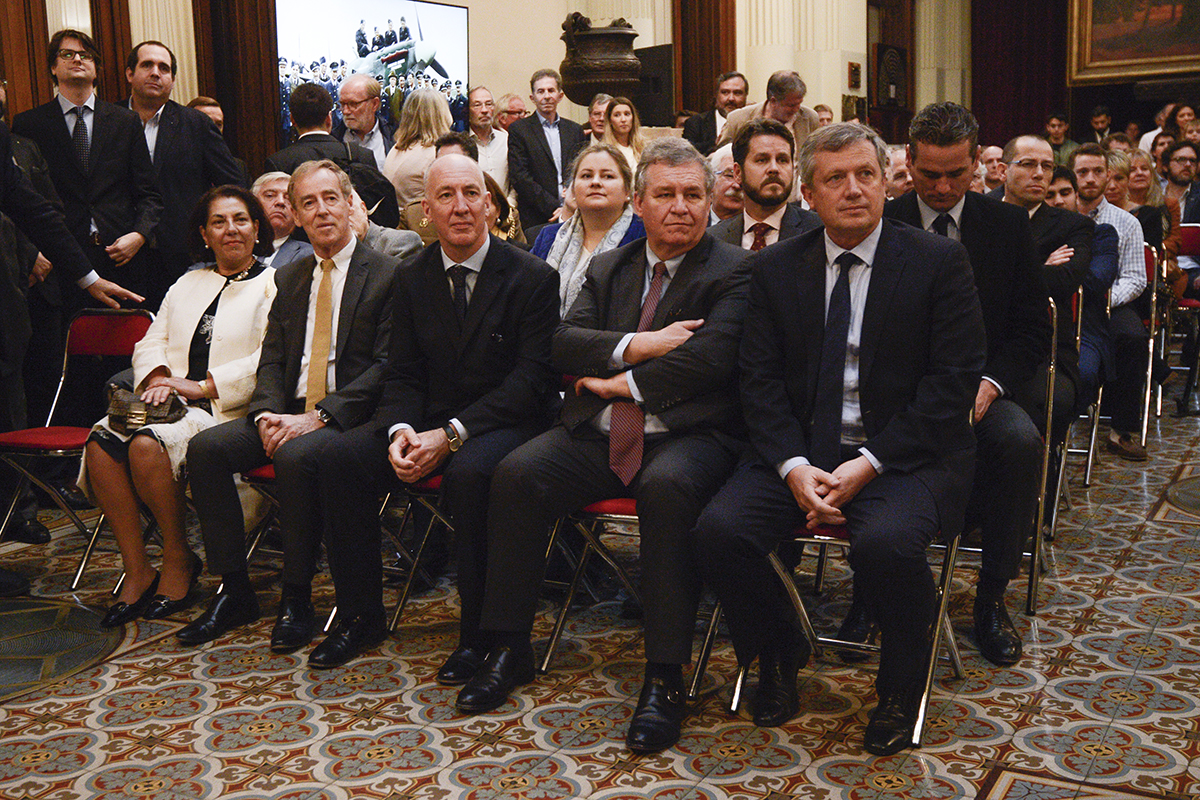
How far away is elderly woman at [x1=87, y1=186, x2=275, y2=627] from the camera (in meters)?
3.97

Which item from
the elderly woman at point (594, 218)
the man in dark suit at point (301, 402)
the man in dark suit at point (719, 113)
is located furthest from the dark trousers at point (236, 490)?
the man in dark suit at point (719, 113)

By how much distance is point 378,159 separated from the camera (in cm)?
688

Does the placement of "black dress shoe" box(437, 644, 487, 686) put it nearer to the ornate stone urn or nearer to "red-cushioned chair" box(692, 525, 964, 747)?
"red-cushioned chair" box(692, 525, 964, 747)

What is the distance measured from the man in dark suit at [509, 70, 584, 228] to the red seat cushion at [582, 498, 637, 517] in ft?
13.4

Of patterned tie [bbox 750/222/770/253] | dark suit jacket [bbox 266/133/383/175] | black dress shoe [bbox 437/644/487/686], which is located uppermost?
dark suit jacket [bbox 266/133/383/175]

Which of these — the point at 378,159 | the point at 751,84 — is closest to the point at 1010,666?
the point at 378,159

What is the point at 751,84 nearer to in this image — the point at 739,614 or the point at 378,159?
the point at 378,159

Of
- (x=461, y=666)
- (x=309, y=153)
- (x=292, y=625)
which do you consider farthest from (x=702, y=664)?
(x=309, y=153)

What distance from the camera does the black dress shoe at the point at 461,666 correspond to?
3328mm

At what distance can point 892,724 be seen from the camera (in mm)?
2828

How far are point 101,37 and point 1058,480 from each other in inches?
239

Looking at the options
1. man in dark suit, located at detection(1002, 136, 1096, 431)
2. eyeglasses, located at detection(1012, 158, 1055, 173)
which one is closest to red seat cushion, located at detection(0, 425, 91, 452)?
man in dark suit, located at detection(1002, 136, 1096, 431)

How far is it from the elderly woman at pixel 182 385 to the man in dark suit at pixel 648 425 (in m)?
1.37

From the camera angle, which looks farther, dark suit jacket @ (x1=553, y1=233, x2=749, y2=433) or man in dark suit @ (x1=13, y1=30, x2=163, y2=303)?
man in dark suit @ (x1=13, y1=30, x2=163, y2=303)
